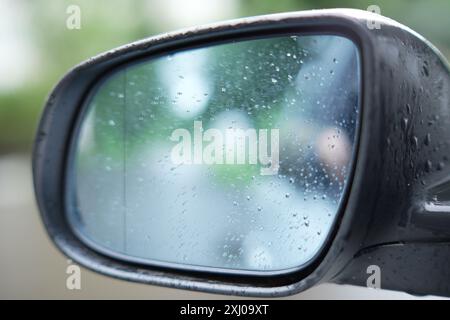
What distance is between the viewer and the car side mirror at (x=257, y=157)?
963 millimetres

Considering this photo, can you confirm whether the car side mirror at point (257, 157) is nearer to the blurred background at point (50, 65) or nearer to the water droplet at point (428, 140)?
the water droplet at point (428, 140)

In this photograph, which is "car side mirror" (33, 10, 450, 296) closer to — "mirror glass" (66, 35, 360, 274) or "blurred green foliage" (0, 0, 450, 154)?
"mirror glass" (66, 35, 360, 274)

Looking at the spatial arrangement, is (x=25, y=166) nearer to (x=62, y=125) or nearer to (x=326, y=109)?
(x=62, y=125)

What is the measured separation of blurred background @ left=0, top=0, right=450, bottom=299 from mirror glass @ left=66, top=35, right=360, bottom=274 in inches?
89.0

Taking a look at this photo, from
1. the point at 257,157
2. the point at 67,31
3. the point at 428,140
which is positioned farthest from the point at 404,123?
the point at 67,31

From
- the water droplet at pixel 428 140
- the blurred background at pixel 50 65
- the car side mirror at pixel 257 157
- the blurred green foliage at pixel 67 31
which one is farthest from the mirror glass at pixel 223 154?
the blurred green foliage at pixel 67 31

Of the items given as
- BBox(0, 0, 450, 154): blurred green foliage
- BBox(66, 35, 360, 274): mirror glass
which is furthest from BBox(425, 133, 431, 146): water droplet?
BBox(0, 0, 450, 154): blurred green foliage

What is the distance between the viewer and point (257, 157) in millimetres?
1200

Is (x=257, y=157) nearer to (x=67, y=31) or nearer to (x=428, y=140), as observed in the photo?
(x=428, y=140)

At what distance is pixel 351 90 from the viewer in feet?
3.41

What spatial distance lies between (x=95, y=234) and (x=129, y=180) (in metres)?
0.17

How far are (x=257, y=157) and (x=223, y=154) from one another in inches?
3.5

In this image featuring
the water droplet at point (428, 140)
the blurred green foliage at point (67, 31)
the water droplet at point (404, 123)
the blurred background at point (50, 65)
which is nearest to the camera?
the water droplet at point (404, 123)

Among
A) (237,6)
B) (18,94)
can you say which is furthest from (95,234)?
(18,94)
